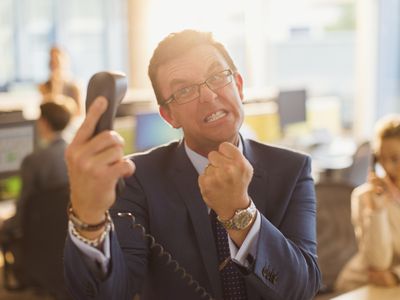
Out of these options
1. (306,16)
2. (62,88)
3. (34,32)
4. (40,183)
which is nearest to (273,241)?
(40,183)

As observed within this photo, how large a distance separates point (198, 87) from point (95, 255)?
387 millimetres

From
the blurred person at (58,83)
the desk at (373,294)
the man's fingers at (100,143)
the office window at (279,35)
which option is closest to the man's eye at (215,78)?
→ the man's fingers at (100,143)

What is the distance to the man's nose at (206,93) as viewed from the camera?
1276 millimetres

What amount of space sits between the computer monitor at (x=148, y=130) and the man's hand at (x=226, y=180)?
408cm

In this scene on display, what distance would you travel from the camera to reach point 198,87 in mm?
1301

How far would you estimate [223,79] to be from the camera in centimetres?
131

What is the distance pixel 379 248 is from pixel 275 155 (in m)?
0.83

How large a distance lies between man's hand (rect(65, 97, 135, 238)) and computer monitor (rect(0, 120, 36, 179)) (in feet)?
11.5

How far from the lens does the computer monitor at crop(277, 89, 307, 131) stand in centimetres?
632

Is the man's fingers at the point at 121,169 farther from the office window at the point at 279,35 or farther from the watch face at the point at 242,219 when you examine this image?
the office window at the point at 279,35

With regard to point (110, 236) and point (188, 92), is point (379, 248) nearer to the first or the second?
point (188, 92)

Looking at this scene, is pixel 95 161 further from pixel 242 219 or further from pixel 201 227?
pixel 201 227

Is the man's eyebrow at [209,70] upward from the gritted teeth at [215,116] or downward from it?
upward

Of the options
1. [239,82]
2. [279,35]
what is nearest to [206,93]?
[239,82]
